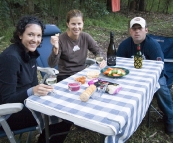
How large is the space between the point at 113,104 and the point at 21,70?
88 centimetres

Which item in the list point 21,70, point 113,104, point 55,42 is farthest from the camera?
point 55,42

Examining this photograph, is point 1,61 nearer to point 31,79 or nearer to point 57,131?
point 31,79

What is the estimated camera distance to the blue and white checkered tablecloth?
1.33 metres

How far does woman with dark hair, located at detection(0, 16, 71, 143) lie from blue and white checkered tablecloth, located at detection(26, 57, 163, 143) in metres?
0.15

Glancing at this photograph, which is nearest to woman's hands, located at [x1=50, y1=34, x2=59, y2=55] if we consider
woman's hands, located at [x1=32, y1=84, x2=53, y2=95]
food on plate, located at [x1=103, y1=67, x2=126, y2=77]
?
food on plate, located at [x1=103, y1=67, x2=126, y2=77]

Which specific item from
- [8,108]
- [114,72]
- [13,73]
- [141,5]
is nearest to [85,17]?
[141,5]

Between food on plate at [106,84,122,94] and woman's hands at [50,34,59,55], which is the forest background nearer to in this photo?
woman's hands at [50,34,59,55]

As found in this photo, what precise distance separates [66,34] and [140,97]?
1.52m

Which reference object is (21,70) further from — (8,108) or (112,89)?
(112,89)

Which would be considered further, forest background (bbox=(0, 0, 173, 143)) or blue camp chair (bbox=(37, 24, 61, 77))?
forest background (bbox=(0, 0, 173, 143))

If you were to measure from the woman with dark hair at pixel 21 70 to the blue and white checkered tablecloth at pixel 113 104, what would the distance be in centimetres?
15

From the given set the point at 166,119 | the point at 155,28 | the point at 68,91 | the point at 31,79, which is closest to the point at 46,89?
the point at 68,91

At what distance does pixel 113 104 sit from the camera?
1486 mm

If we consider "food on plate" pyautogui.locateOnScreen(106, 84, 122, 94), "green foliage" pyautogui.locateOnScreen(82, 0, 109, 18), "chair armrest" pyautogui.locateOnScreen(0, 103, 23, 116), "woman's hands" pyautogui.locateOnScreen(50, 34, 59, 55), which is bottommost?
"chair armrest" pyautogui.locateOnScreen(0, 103, 23, 116)
